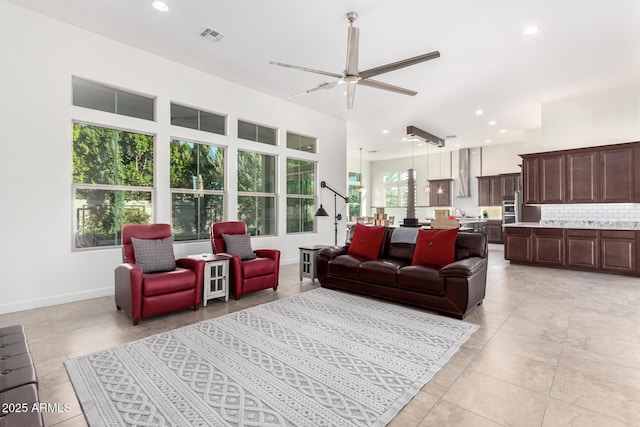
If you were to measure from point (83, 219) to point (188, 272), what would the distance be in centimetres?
191

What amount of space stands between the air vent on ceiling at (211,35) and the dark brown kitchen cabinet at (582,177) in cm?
692

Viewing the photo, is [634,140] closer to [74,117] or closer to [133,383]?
[133,383]

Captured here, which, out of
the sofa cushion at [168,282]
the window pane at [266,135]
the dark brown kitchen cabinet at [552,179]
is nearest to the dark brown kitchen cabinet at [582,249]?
the dark brown kitchen cabinet at [552,179]

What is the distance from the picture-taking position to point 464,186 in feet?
37.4

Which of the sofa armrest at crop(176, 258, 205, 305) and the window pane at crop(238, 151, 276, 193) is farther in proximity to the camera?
the window pane at crop(238, 151, 276, 193)

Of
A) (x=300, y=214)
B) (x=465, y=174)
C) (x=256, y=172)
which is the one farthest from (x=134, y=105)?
(x=465, y=174)

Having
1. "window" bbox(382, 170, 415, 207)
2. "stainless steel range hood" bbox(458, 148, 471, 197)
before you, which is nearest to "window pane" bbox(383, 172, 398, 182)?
"window" bbox(382, 170, 415, 207)

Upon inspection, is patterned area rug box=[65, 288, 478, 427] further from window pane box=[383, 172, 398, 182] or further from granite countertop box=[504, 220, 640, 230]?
window pane box=[383, 172, 398, 182]

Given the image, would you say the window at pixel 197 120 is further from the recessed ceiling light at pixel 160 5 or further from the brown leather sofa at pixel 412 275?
the brown leather sofa at pixel 412 275

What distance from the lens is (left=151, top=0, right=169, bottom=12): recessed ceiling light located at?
→ 11.8ft

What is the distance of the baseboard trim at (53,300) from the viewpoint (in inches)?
146

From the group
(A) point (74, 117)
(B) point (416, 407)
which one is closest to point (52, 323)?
(A) point (74, 117)

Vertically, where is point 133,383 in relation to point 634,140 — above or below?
below

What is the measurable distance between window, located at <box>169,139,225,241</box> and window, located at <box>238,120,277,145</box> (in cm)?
62
